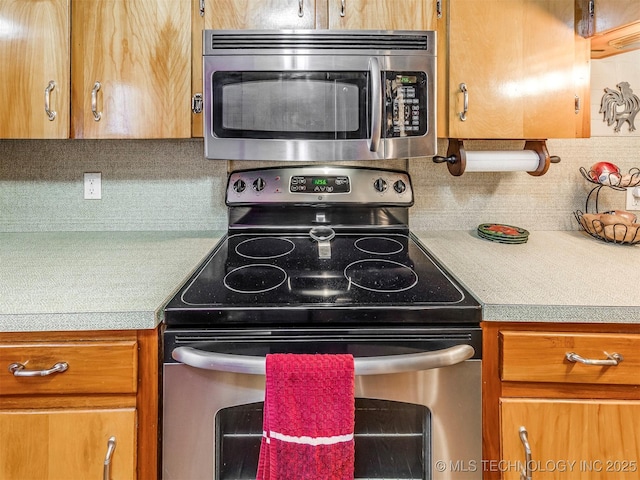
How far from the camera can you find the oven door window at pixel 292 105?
1228 millimetres

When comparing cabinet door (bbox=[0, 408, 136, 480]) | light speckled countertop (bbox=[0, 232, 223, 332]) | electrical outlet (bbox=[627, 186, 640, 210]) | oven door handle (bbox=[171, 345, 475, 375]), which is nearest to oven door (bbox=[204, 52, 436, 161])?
light speckled countertop (bbox=[0, 232, 223, 332])

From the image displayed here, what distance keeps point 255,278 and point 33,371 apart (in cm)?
51

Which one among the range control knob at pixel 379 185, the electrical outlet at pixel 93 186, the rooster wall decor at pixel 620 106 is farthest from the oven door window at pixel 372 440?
the rooster wall decor at pixel 620 106

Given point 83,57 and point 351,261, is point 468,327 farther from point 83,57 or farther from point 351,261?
point 83,57

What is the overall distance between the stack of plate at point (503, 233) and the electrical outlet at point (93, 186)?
142 cm

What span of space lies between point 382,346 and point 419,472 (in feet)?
1.02

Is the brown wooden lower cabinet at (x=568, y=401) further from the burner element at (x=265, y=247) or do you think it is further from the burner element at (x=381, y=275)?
the burner element at (x=265, y=247)

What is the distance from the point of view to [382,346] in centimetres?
93

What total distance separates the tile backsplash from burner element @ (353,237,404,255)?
7.5 inches

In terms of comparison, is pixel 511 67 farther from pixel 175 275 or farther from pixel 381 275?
pixel 175 275

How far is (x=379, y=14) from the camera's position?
131 cm

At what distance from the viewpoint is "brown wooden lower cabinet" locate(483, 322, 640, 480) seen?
0.93 m

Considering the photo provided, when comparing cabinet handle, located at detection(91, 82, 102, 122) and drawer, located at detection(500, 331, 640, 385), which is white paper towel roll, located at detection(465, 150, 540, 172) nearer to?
drawer, located at detection(500, 331, 640, 385)

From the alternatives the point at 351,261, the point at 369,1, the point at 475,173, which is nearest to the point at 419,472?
the point at 351,261
